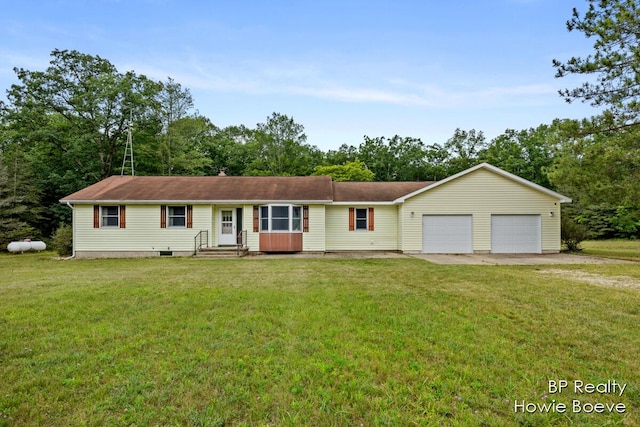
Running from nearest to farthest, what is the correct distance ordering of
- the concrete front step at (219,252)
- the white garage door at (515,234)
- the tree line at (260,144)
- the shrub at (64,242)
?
the tree line at (260,144) < the concrete front step at (219,252) < the white garage door at (515,234) < the shrub at (64,242)

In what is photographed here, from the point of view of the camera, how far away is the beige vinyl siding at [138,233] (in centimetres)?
1536

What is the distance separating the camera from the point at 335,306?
5820 millimetres

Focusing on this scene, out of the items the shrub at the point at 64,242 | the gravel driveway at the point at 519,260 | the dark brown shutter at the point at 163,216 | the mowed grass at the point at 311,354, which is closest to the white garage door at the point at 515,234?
the gravel driveway at the point at 519,260

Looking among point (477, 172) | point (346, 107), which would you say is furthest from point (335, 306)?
point (346, 107)

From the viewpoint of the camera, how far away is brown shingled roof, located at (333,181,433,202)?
17083 mm

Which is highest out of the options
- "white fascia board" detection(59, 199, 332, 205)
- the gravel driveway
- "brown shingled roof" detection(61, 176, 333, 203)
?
"brown shingled roof" detection(61, 176, 333, 203)

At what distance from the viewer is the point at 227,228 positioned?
16344 mm

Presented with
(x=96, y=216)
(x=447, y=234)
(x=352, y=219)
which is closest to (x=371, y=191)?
(x=352, y=219)

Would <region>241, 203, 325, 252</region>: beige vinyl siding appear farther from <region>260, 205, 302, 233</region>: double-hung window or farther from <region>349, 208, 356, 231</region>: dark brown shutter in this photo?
<region>349, 208, 356, 231</region>: dark brown shutter

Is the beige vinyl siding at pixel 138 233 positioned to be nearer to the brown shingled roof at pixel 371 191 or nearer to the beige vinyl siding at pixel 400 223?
the brown shingled roof at pixel 371 191

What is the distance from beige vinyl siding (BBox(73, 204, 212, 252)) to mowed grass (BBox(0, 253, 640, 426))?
8.34m

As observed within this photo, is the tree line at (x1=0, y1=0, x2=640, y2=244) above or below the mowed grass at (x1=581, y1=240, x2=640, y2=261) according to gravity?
above

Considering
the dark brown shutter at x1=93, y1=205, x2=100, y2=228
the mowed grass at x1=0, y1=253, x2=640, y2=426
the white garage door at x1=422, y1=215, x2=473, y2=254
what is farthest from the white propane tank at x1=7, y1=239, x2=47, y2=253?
the white garage door at x1=422, y1=215, x2=473, y2=254

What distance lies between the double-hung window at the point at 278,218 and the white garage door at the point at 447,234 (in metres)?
6.44
